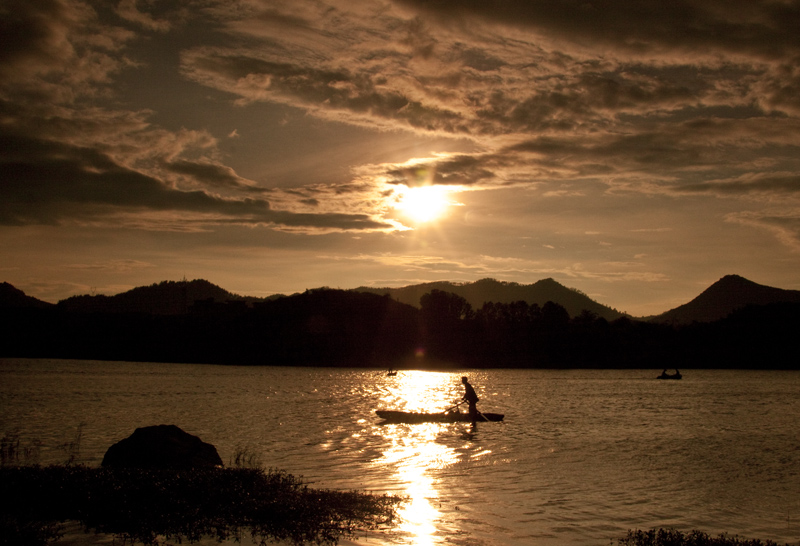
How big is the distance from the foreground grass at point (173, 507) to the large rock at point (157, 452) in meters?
2.63

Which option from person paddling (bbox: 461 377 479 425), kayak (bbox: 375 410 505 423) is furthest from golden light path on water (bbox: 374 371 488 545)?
person paddling (bbox: 461 377 479 425)

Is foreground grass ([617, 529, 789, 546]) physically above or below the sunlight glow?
above

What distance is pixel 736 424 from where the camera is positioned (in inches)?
1596

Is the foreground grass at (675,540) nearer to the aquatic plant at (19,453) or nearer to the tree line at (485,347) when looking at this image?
the aquatic plant at (19,453)

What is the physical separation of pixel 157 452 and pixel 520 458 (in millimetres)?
14279

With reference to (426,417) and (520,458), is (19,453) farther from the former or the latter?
(426,417)

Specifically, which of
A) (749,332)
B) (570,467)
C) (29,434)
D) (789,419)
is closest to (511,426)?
(570,467)

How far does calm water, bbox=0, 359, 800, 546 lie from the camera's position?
14938 millimetres

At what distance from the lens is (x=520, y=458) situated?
25234 mm

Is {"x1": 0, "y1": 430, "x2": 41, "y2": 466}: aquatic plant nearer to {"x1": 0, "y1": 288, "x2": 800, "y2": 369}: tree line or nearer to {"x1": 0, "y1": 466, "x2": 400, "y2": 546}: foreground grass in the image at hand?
{"x1": 0, "y1": 466, "x2": 400, "y2": 546}: foreground grass

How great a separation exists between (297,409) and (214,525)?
3672 centimetres

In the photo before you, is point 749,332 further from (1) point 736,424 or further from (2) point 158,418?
(2) point 158,418

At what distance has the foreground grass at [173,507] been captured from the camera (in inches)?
461

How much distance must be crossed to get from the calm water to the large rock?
3706 mm
